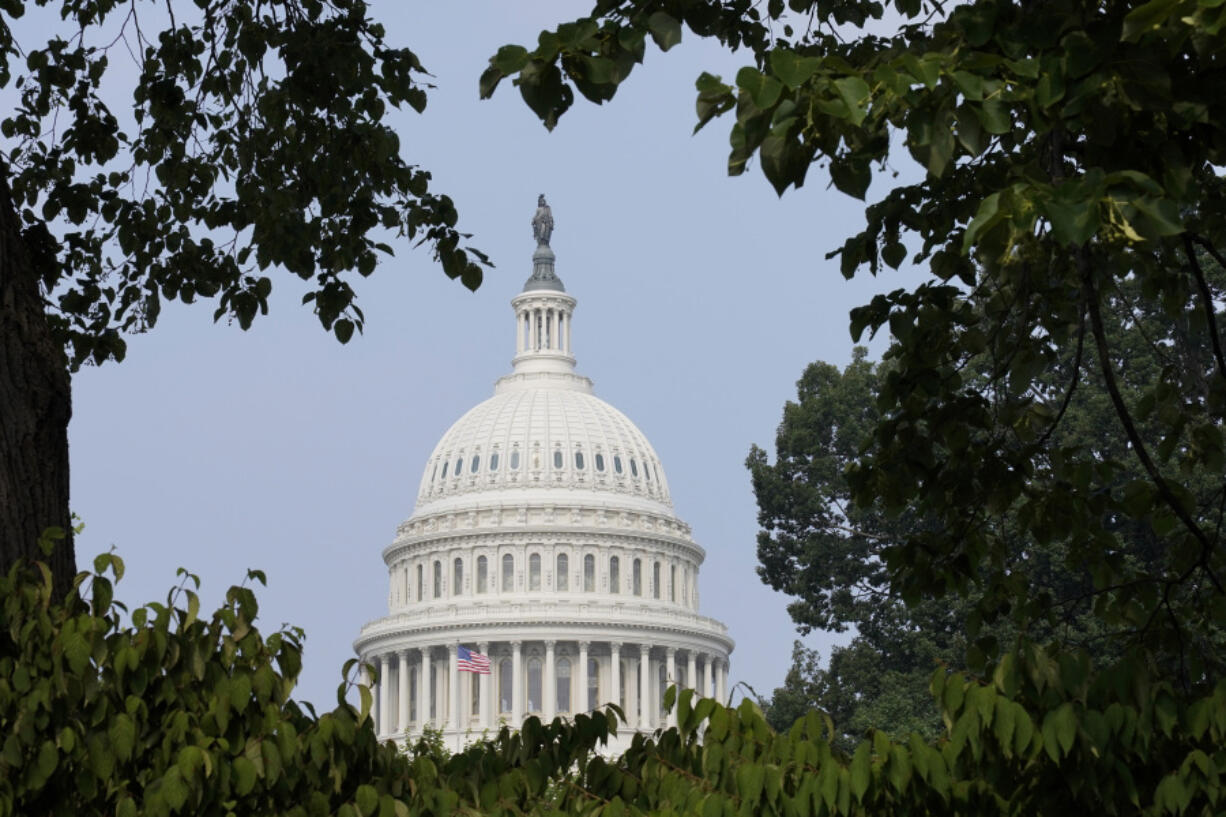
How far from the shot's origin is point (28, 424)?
858cm

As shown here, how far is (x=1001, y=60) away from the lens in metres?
6.61

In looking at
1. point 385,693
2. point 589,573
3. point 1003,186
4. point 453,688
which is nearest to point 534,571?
point 589,573

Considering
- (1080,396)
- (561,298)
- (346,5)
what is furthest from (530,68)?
(561,298)

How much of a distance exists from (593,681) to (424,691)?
11.9 meters

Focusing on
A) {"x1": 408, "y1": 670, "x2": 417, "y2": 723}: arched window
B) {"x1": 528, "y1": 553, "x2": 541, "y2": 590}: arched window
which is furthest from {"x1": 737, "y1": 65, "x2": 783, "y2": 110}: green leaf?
{"x1": 528, "y1": 553, "x2": 541, "y2": 590}: arched window

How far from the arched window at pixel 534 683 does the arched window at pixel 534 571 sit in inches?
217

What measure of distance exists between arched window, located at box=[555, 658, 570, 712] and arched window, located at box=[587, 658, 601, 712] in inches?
58.2

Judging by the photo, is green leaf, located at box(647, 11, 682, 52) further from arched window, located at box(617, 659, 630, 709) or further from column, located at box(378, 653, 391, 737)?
column, located at box(378, 653, 391, 737)

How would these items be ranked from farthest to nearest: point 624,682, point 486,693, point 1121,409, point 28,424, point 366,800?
1. point 624,682
2. point 486,693
3. point 1121,409
4. point 28,424
5. point 366,800

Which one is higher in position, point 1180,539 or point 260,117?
point 260,117

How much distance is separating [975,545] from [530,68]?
5.11 m

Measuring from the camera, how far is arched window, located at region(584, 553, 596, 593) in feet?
440

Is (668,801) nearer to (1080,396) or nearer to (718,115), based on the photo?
(718,115)

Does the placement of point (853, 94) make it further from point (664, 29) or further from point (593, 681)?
point (593, 681)
